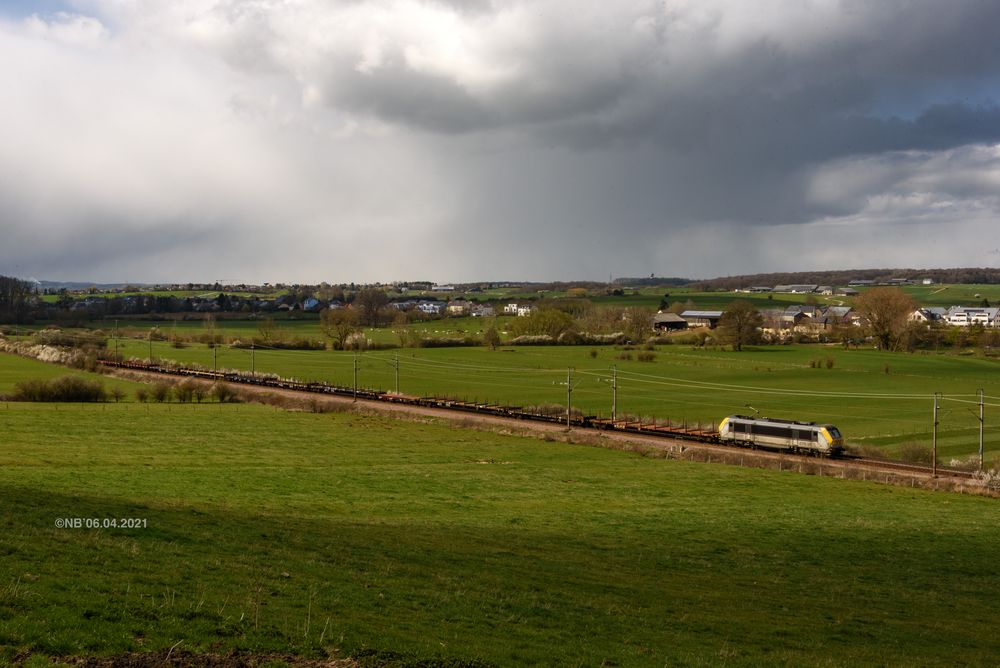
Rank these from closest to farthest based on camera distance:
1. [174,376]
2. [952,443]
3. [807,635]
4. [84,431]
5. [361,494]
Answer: [807,635], [361,494], [84,431], [952,443], [174,376]

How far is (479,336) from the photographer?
17125 centimetres

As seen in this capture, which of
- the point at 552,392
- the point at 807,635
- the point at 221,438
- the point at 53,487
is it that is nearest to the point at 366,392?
the point at 552,392

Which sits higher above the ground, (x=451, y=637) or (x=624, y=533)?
(x=451, y=637)

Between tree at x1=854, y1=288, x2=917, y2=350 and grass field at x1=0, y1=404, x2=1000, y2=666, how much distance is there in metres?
111

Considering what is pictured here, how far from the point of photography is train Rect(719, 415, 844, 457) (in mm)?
59844

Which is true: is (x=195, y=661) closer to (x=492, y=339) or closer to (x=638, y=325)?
(x=492, y=339)

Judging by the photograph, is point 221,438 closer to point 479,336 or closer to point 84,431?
point 84,431

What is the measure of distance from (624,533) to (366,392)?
6576 centimetres

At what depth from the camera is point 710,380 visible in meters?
108

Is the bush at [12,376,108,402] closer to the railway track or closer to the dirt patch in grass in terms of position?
the railway track

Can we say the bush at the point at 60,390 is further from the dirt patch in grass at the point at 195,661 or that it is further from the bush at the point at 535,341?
the bush at the point at 535,341

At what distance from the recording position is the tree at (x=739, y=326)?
14812 cm

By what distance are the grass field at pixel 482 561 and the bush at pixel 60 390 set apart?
34.4m

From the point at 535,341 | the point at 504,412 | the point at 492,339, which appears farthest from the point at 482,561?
the point at 535,341
